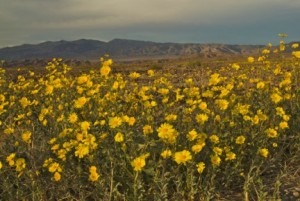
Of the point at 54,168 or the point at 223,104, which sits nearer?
the point at 54,168

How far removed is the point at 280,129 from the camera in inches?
204

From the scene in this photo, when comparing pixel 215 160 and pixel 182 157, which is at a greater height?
pixel 182 157

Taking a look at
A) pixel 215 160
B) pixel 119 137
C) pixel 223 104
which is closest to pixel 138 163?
pixel 119 137

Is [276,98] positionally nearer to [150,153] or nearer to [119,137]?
[150,153]

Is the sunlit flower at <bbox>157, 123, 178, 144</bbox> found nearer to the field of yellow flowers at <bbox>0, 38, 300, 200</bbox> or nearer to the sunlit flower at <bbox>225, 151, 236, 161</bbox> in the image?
the field of yellow flowers at <bbox>0, 38, 300, 200</bbox>

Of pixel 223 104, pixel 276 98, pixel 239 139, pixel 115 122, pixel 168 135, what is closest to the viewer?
pixel 168 135

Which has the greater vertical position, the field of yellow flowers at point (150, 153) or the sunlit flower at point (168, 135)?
the sunlit flower at point (168, 135)

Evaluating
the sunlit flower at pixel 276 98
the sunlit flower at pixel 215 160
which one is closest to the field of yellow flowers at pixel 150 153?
the sunlit flower at pixel 215 160

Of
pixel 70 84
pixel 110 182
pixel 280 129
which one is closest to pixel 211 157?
pixel 110 182

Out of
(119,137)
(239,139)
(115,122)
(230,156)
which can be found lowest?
(230,156)

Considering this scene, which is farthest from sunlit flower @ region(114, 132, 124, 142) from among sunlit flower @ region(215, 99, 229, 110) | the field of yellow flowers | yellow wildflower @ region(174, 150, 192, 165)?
sunlit flower @ region(215, 99, 229, 110)

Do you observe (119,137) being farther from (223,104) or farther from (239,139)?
(223,104)

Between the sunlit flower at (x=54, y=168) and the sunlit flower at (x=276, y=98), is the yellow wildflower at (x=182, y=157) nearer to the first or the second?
the sunlit flower at (x=54, y=168)

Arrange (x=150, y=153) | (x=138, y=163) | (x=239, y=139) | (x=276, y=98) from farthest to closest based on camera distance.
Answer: (x=276, y=98) < (x=239, y=139) < (x=150, y=153) < (x=138, y=163)
